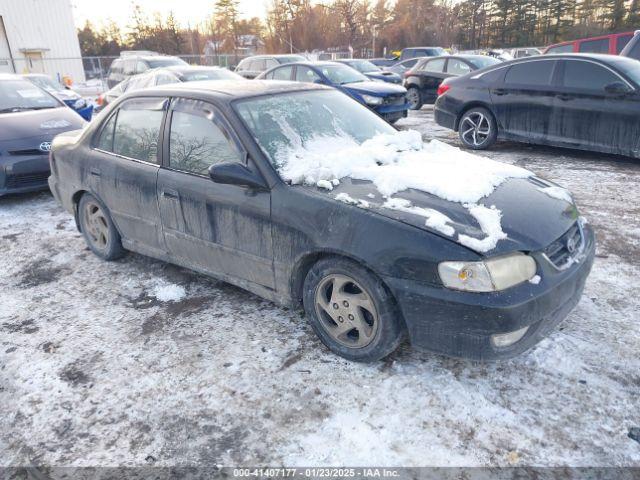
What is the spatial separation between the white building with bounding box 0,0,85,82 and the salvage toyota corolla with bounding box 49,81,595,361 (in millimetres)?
25094

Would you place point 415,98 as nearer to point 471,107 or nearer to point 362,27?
point 471,107

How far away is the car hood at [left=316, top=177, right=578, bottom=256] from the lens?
96.0 inches

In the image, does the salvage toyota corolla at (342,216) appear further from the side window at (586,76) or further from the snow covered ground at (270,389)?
the side window at (586,76)

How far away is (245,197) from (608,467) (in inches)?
92.4

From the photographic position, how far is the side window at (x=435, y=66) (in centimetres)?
1287

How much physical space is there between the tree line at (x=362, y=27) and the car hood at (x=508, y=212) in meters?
52.5

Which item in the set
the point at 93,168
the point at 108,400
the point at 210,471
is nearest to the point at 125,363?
the point at 108,400

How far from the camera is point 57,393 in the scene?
2674 millimetres

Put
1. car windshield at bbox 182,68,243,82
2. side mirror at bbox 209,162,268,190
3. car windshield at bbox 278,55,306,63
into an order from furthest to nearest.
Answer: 1. car windshield at bbox 278,55,306,63
2. car windshield at bbox 182,68,243,82
3. side mirror at bbox 209,162,268,190

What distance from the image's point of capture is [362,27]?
188 feet

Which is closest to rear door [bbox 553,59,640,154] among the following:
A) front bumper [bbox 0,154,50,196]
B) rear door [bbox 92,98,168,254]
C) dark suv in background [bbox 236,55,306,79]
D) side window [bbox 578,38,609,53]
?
rear door [bbox 92,98,168,254]

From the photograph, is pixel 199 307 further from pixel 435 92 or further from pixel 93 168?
pixel 435 92

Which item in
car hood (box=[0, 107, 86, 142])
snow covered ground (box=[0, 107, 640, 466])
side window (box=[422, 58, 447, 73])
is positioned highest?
side window (box=[422, 58, 447, 73])

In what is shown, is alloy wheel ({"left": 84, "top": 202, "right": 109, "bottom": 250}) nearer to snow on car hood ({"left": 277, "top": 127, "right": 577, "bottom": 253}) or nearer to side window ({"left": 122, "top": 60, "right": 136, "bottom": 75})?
snow on car hood ({"left": 277, "top": 127, "right": 577, "bottom": 253})
